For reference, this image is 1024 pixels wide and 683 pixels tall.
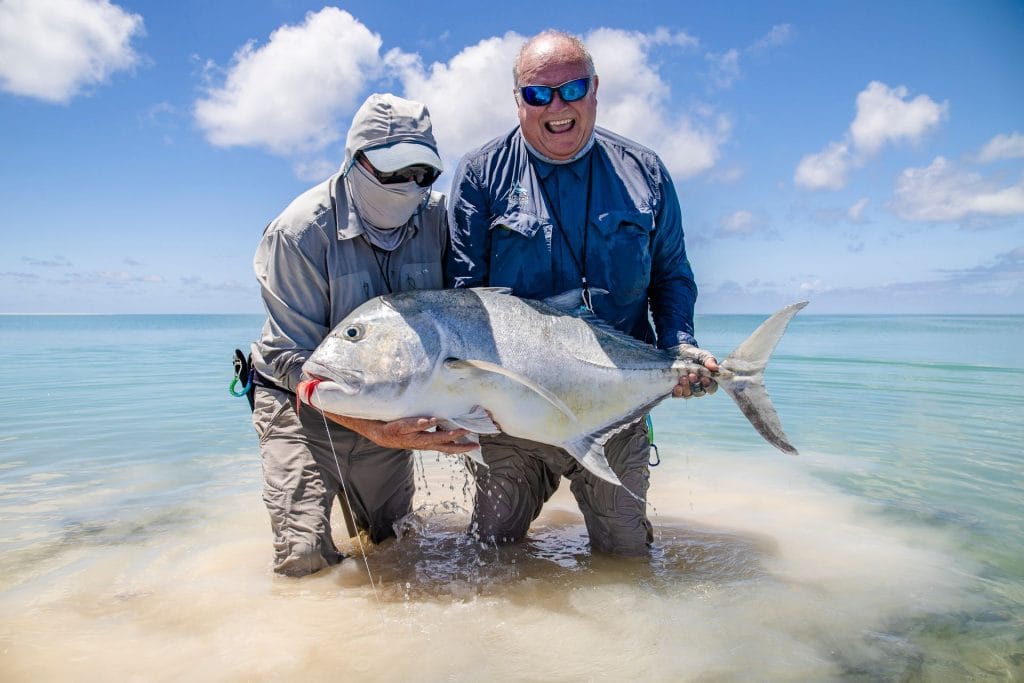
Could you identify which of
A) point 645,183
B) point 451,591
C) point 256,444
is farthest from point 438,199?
point 256,444

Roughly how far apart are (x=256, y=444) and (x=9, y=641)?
519cm

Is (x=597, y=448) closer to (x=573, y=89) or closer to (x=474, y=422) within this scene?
(x=474, y=422)

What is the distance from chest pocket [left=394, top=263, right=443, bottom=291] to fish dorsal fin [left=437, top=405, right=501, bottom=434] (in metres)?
0.89

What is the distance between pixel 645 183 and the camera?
11.5ft

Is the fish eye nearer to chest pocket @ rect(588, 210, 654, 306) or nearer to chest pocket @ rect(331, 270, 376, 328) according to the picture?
chest pocket @ rect(331, 270, 376, 328)

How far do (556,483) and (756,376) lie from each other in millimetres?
1296

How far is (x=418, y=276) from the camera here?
11.7ft

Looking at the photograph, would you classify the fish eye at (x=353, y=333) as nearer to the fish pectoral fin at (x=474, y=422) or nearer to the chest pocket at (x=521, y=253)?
the fish pectoral fin at (x=474, y=422)

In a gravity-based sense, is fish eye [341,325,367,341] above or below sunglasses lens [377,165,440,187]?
below

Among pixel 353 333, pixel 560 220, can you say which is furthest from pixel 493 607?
pixel 560 220

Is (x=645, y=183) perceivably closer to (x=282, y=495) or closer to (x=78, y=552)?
(x=282, y=495)

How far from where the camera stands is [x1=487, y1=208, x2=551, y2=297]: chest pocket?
335cm

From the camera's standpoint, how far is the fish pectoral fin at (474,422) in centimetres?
295

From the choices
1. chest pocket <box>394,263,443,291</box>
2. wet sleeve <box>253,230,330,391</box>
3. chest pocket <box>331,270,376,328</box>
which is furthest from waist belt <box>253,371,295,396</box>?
chest pocket <box>394,263,443,291</box>
